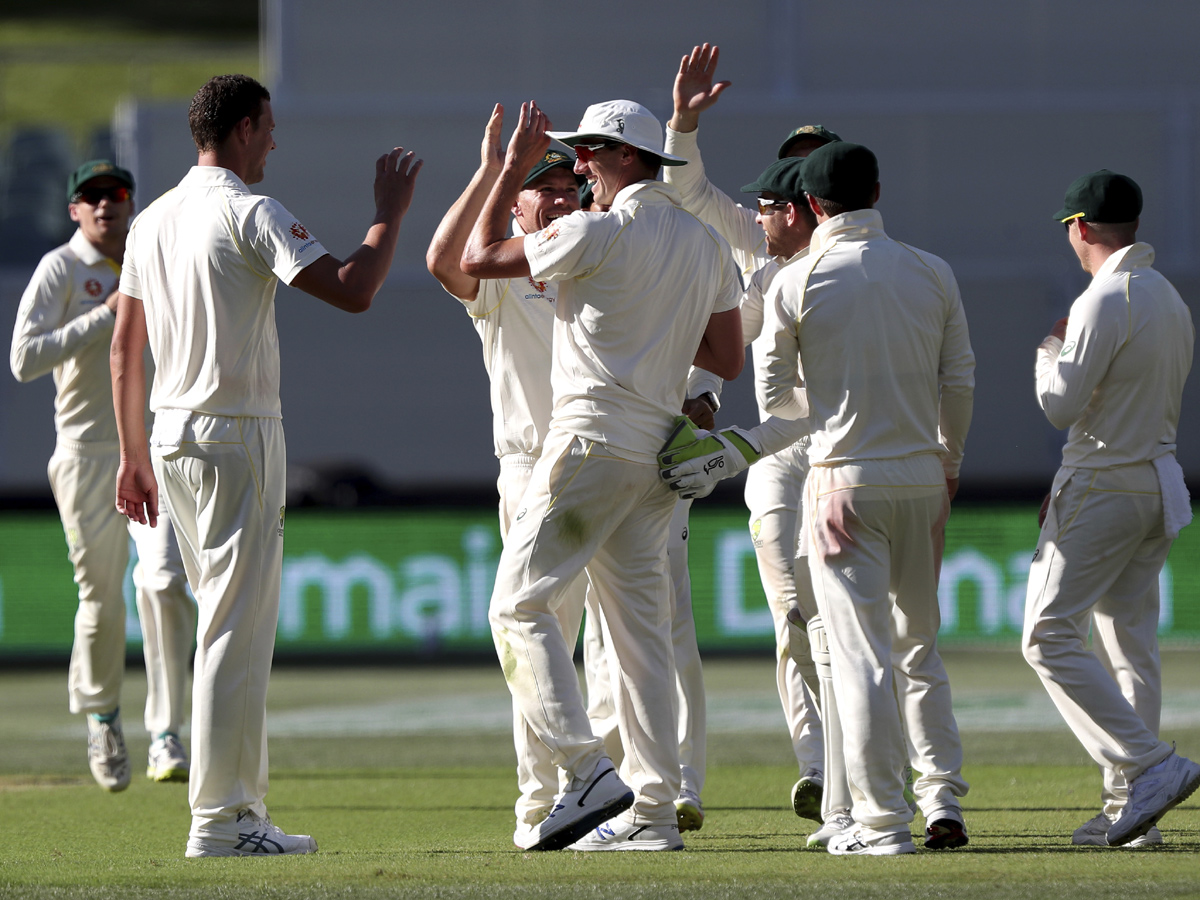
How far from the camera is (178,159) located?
17.0 m

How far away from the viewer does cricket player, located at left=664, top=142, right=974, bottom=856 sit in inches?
178

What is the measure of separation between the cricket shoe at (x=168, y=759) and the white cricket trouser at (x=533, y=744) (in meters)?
2.50

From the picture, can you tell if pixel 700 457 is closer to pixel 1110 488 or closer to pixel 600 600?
pixel 600 600

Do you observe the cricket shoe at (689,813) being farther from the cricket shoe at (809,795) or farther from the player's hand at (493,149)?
the player's hand at (493,149)

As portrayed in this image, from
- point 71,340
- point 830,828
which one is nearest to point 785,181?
point 830,828

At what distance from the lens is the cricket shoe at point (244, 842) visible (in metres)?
4.60

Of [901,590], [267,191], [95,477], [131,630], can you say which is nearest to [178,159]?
[267,191]

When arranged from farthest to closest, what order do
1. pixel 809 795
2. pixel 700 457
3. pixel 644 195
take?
pixel 809 795 < pixel 644 195 < pixel 700 457

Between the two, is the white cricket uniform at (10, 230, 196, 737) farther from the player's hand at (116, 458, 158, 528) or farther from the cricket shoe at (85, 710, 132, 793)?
the player's hand at (116, 458, 158, 528)

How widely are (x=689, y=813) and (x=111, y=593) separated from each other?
307 centimetres

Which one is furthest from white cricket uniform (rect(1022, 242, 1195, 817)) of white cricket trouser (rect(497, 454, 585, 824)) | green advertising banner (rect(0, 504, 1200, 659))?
green advertising banner (rect(0, 504, 1200, 659))

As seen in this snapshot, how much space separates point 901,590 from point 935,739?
483mm

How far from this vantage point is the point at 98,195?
7242mm

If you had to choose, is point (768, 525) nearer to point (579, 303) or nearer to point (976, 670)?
point (579, 303)
